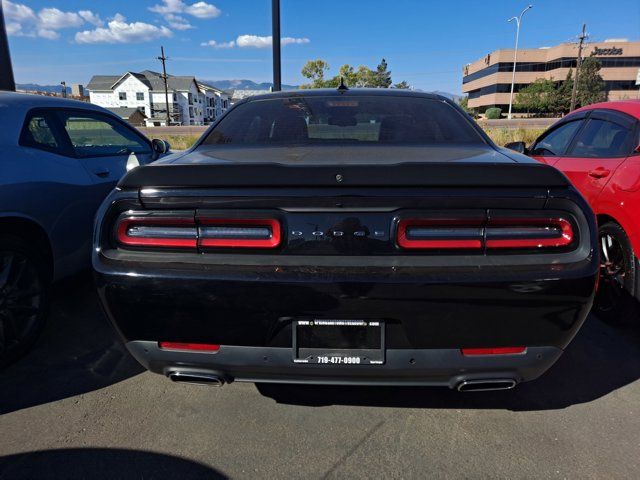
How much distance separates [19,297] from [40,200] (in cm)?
65

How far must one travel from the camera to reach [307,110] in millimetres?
3115

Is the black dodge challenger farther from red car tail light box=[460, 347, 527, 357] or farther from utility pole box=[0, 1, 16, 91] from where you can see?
utility pole box=[0, 1, 16, 91]

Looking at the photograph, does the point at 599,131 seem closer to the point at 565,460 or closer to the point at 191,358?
the point at 565,460

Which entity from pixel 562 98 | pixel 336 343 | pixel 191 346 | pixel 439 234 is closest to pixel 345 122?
pixel 439 234

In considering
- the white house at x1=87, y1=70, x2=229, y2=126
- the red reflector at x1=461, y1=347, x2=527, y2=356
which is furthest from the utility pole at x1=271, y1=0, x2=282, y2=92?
the white house at x1=87, y1=70, x2=229, y2=126

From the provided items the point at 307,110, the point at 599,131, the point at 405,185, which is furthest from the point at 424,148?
the point at 599,131

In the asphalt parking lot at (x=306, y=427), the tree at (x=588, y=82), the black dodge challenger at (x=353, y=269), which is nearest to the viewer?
the black dodge challenger at (x=353, y=269)

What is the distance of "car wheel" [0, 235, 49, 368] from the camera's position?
9.30 ft

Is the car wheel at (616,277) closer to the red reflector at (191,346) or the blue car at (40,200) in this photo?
the red reflector at (191,346)

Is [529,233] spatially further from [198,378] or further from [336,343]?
[198,378]

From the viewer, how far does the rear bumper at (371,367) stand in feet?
6.23

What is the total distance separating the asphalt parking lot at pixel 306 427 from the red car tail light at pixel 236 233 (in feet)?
3.28

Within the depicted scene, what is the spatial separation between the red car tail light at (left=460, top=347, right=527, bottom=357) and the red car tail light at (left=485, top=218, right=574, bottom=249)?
43 centimetres

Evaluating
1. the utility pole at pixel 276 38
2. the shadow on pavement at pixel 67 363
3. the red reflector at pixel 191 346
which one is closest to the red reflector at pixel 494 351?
the red reflector at pixel 191 346
